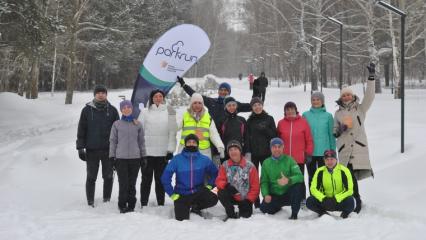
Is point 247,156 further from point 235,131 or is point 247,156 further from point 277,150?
point 277,150

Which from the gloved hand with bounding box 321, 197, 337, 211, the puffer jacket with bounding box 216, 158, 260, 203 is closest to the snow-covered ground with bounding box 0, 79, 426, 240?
the gloved hand with bounding box 321, 197, 337, 211

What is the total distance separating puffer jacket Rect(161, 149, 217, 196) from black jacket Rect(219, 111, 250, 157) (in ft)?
1.84

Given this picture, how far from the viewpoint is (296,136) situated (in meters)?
6.25

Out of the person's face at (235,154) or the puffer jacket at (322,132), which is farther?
the puffer jacket at (322,132)

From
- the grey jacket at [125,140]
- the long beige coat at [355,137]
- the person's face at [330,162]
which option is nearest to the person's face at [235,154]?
the person's face at [330,162]

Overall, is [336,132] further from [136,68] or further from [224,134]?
[136,68]

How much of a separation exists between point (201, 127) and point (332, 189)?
1908mm

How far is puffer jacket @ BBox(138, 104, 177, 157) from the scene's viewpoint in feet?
21.0

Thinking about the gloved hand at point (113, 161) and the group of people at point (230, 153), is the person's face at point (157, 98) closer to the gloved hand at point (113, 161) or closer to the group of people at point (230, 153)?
the group of people at point (230, 153)

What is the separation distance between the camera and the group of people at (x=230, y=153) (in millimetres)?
5906

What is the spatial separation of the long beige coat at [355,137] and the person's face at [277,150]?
0.87m

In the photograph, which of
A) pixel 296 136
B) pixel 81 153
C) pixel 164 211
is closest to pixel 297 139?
pixel 296 136

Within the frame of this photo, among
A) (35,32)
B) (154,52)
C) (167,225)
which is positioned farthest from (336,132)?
(35,32)

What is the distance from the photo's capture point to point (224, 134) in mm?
6492
